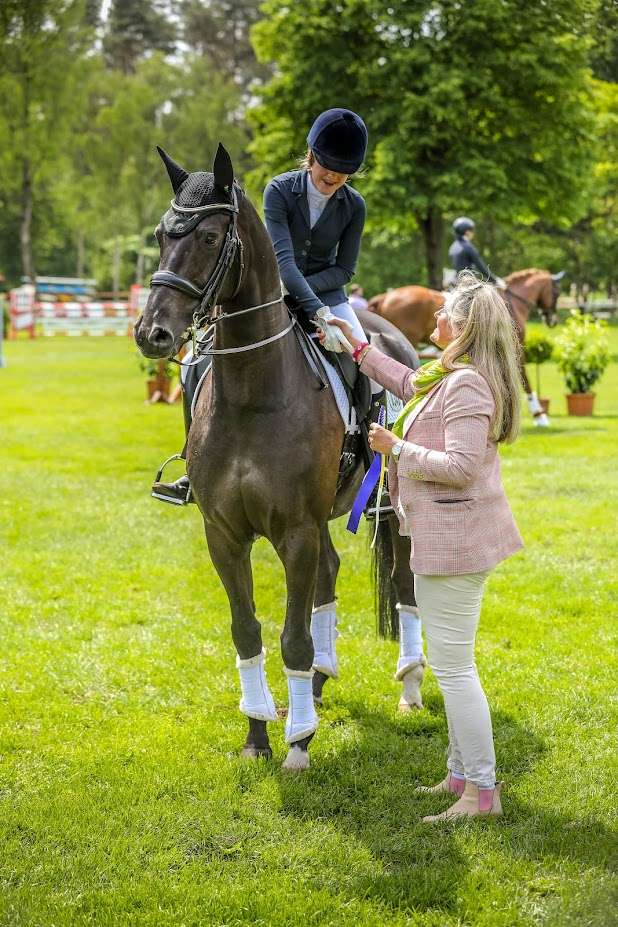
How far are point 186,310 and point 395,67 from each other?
83.9 feet

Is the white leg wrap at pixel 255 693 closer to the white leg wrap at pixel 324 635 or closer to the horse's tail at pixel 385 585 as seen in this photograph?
the white leg wrap at pixel 324 635

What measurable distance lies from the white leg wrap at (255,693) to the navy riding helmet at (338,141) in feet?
8.28

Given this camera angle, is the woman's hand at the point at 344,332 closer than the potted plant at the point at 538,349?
Yes

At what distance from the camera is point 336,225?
17.4 feet

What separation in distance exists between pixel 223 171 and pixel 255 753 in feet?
9.29

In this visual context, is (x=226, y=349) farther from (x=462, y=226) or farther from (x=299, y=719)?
(x=462, y=226)

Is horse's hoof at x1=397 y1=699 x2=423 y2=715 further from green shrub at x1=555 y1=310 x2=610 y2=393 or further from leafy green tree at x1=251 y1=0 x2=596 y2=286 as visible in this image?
leafy green tree at x1=251 y1=0 x2=596 y2=286

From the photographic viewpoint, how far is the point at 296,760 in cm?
497

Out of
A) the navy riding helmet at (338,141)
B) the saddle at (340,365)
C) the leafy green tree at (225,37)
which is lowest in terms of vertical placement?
the saddle at (340,365)

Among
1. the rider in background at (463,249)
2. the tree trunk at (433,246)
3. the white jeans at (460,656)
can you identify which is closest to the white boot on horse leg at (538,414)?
the rider in background at (463,249)

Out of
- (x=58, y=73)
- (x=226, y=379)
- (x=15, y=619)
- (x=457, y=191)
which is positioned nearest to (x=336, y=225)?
(x=226, y=379)

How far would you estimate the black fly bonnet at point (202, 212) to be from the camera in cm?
420

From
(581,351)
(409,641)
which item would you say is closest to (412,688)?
(409,641)

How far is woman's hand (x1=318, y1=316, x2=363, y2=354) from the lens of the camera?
196 inches
